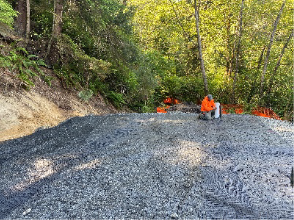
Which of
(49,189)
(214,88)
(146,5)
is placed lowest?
(214,88)

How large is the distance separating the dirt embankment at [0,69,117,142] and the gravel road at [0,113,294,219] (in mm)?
646

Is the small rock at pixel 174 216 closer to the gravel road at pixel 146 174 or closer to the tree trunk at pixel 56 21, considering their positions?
the gravel road at pixel 146 174

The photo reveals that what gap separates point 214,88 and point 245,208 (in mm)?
13083

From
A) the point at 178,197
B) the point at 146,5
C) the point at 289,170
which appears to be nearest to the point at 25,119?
the point at 178,197

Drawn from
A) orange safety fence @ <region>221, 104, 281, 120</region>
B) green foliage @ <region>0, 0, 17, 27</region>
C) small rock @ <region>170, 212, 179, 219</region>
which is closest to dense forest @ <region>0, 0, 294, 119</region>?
green foliage @ <region>0, 0, 17, 27</region>

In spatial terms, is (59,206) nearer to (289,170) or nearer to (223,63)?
(289,170)

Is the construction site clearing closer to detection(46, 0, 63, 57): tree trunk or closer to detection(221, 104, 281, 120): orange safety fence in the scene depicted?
detection(221, 104, 281, 120): orange safety fence

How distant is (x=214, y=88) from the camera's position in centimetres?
1623

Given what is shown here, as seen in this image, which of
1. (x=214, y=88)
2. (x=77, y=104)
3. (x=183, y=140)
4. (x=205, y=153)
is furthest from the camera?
(x=214, y=88)

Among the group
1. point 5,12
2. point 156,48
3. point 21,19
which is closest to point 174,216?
point 5,12

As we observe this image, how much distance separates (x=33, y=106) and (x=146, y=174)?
5408mm

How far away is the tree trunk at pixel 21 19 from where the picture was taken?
33.4 ft

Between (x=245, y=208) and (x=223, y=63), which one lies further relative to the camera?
(x=223, y=63)

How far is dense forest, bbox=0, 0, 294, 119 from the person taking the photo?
10609mm
